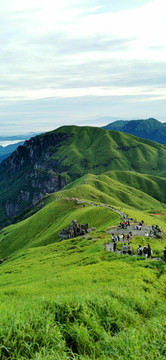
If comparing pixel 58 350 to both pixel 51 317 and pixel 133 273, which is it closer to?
pixel 51 317

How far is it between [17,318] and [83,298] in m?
4.29

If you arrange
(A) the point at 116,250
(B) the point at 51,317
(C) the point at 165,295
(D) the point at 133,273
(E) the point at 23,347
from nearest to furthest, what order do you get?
1. (E) the point at 23,347
2. (B) the point at 51,317
3. (C) the point at 165,295
4. (D) the point at 133,273
5. (A) the point at 116,250

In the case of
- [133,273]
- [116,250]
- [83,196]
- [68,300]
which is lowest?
[83,196]

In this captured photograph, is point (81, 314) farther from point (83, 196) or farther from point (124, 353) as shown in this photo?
point (83, 196)

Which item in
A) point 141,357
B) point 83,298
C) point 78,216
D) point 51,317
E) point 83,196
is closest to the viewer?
point 141,357

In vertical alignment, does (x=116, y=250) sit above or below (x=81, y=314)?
below

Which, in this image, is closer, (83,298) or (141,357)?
(141,357)

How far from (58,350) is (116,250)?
30.8 m

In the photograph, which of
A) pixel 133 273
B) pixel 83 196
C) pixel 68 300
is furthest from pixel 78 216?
pixel 68 300

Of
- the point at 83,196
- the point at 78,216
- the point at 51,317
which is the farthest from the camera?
the point at 83,196

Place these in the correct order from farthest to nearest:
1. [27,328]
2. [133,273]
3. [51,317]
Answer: [133,273] → [51,317] → [27,328]

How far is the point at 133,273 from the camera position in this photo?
25.1 meters

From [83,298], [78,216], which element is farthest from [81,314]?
[78,216]

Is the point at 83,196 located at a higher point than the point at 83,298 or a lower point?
lower
